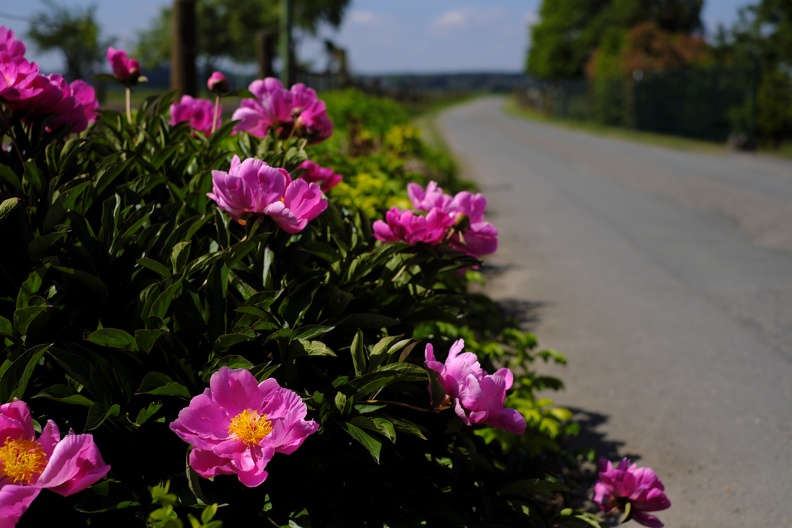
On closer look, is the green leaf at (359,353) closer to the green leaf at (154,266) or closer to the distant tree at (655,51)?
the green leaf at (154,266)

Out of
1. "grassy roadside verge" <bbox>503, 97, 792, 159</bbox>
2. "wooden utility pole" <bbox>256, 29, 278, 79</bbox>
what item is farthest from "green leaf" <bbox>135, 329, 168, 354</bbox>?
"grassy roadside verge" <bbox>503, 97, 792, 159</bbox>

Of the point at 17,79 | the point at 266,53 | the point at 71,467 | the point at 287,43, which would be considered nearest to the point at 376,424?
the point at 71,467

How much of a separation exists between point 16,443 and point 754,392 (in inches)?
150

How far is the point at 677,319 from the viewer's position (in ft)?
18.6

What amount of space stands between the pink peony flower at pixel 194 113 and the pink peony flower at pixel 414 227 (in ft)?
3.00

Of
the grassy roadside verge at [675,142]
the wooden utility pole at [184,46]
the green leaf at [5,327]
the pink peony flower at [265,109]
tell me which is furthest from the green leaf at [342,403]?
the grassy roadside verge at [675,142]

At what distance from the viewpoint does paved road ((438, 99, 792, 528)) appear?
11.3 ft

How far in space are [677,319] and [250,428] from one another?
472 cm

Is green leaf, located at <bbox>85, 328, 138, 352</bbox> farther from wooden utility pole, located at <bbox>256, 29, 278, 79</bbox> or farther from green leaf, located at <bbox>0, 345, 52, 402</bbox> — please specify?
wooden utility pole, located at <bbox>256, 29, 278, 79</bbox>

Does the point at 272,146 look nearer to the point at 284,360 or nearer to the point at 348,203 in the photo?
the point at 348,203

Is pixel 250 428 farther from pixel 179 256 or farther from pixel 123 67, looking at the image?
pixel 123 67

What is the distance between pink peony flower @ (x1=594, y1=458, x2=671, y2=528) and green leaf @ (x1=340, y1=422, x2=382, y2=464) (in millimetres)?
936

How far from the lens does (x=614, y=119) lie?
35.3 meters

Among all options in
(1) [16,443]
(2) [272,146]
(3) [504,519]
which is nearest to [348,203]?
(2) [272,146]
